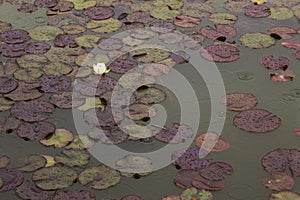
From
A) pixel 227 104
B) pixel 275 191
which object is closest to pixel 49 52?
pixel 227 104

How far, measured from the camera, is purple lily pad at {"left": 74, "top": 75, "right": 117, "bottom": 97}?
265 cm

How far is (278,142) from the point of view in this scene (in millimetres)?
2385

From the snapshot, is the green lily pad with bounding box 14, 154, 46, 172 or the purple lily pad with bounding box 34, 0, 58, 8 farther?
the purple lily pad with bounding box 34, 0, 58, 8

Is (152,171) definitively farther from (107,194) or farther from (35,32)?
(35,32)

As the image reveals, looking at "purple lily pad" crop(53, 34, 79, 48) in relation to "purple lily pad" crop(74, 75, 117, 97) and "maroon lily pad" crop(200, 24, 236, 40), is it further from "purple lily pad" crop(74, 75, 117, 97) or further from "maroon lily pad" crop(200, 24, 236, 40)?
"maroon lily pad" crop(200, 24, 236, 40)

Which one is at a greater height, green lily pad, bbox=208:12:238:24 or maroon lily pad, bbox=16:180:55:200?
green lily pad, bbox=208:12:238:24

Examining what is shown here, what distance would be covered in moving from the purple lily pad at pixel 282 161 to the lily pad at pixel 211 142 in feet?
0.58

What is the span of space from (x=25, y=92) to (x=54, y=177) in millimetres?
585

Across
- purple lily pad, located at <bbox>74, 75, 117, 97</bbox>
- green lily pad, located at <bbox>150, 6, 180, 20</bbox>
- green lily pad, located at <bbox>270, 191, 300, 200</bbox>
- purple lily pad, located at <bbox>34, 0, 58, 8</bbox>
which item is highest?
purple lily pad, located at <bbox>34, 0, 58, 8</bbox>

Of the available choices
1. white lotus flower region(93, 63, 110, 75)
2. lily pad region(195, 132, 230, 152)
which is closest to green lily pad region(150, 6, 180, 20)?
white lotus flower region(93, 63, 110, 75)

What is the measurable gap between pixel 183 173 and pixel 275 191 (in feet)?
1.18

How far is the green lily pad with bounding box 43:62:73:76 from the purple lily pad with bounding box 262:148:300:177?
1077mm

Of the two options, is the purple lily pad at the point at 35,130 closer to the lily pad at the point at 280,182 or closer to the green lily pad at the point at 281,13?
the lily pad at the point at 280,182

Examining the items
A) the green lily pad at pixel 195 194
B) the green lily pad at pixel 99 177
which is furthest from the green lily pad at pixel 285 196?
the green lily pad at pixel 99 177
